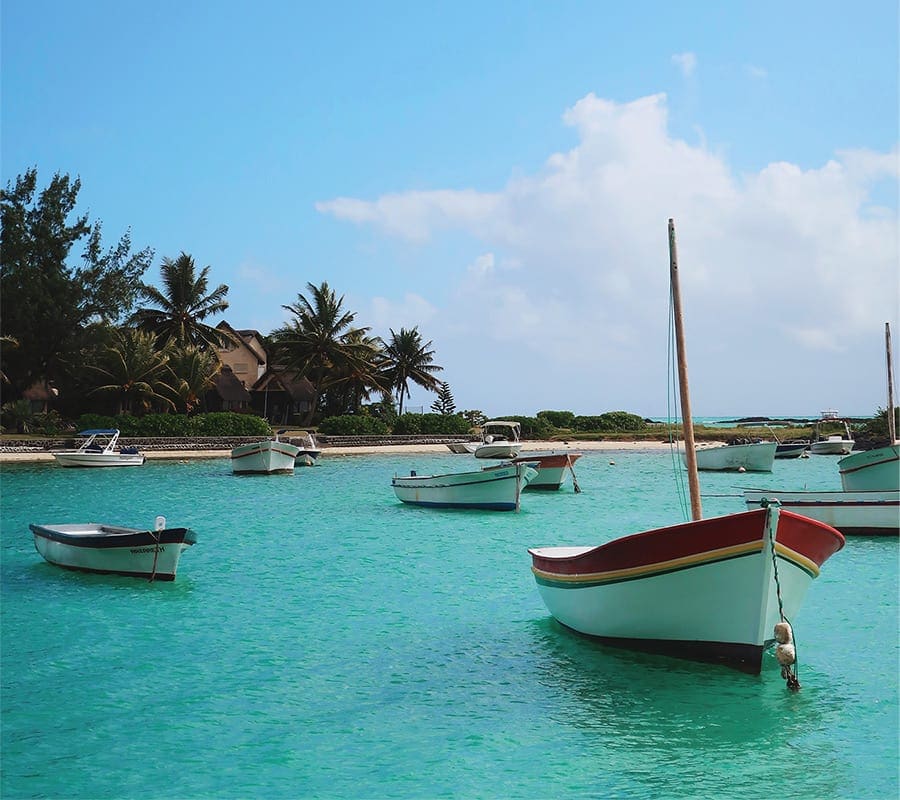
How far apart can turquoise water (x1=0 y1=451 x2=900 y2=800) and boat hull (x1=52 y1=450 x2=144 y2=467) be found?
2457 centimetres

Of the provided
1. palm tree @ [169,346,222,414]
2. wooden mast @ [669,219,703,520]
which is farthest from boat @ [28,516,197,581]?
palm tree @ [169,346,222,414]

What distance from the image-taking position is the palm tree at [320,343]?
62062 millimetres

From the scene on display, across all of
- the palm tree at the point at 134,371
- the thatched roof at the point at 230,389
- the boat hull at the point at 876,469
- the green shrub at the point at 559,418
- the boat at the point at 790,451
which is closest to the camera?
the boat hull at the point at 876,469

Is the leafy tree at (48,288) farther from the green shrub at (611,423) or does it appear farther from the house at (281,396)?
the green shrub at (611,423)

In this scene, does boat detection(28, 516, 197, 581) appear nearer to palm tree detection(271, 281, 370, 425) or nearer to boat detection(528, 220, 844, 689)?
boat detection(528, 220, 844, 689)

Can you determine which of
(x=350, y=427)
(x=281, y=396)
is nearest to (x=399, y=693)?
(x=350, y=427)

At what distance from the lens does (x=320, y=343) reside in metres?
61.9

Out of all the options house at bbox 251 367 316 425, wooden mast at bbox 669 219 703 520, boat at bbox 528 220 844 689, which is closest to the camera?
boat at bbox 528 220 844 689

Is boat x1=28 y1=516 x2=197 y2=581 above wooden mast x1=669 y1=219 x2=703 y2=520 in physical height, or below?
below

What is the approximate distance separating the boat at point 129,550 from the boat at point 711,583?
7931 millimetres

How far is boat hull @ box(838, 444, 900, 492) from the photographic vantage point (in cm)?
2586

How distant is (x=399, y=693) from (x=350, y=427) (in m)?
51.3

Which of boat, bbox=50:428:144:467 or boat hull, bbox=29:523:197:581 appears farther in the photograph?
boat, bbox=50:428:144:467

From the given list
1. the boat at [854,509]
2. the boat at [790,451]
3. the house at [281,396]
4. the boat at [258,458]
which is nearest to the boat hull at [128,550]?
the boat at [854,509]
